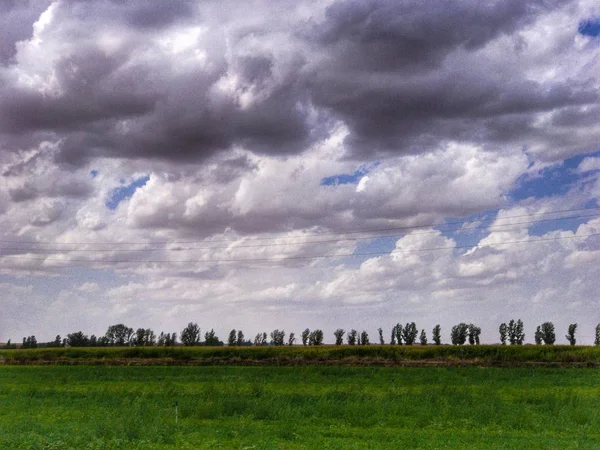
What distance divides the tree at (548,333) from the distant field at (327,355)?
185ft

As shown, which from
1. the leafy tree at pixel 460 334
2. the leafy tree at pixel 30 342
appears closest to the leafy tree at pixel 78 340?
the leafy tree at pixel 30 342

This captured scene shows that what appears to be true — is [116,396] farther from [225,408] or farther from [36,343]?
[36,343]

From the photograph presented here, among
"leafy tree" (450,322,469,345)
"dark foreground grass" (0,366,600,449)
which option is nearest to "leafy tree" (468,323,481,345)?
"leafy tree" (450,322,469,345)

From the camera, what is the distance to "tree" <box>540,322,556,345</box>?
428 feet

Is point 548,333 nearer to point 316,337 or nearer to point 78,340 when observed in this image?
point 316,337

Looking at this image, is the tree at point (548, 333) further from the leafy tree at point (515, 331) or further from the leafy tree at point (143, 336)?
the leafy tree at point (143, 336)

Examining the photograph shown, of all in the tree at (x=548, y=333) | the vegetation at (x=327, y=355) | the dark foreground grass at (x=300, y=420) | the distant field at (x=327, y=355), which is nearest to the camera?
the dark foreground grass at (x=300, y=420)

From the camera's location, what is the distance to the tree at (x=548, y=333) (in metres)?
130

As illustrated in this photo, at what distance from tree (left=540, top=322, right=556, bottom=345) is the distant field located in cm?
5652

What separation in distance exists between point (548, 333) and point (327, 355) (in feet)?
228

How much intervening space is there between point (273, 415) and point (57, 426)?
9163 mm

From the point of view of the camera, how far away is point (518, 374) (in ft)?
177

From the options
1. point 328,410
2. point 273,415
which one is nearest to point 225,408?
point 273,415

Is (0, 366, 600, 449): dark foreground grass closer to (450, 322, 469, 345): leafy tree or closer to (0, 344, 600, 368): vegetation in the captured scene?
(0, 344, 600, 368): vegetation
